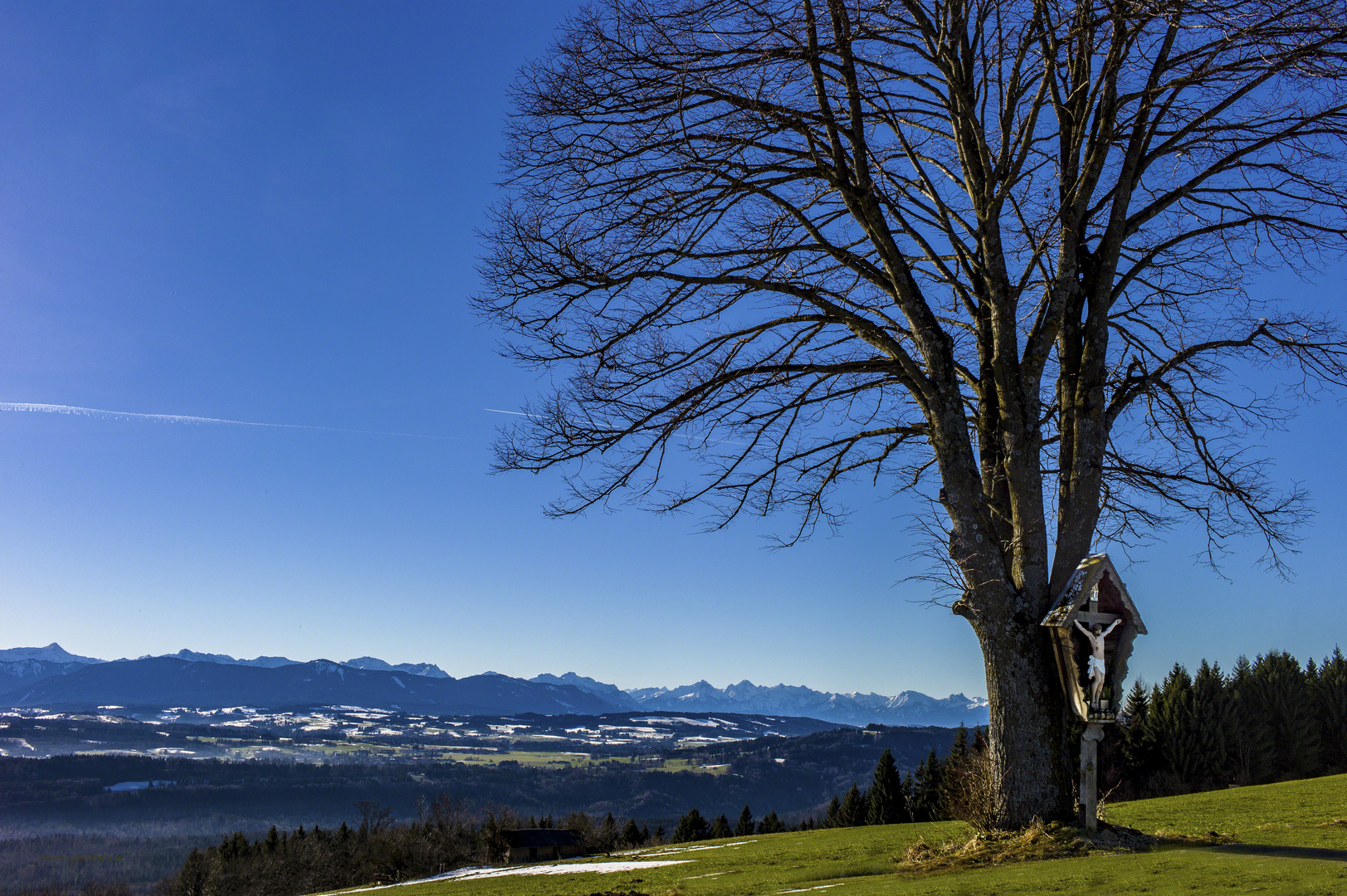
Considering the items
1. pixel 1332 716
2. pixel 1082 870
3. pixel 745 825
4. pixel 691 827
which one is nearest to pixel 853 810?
pixel 745 825

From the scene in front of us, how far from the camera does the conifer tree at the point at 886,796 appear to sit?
63.3m

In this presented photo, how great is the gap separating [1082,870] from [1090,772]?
168 cm

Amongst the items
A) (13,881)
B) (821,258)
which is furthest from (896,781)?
(13,881)

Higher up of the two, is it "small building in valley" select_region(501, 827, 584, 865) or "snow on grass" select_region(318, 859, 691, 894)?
"snow on grass" select_region(318, 859, 691, 894)

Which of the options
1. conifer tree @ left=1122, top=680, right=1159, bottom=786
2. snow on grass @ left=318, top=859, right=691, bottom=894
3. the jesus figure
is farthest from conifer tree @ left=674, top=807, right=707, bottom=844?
the jesus figure

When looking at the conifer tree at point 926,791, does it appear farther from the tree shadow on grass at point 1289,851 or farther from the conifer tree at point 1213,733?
the tree shadow on grass at point 1289,851

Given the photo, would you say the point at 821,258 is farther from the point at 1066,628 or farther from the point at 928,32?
the point at 1066,628

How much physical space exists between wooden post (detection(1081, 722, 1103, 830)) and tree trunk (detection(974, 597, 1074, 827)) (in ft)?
0.82

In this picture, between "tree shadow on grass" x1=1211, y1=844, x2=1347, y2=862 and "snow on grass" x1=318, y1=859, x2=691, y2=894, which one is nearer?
"tree shadow on grass" x1=1211, y1=844, x2=1347, y2=862

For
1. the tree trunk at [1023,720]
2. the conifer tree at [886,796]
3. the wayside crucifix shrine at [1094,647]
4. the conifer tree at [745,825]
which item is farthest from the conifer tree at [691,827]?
the wayside crucifix shrine at [1094,647]

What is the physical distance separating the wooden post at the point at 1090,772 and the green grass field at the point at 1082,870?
24.8 inches

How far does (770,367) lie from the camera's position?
9.79m

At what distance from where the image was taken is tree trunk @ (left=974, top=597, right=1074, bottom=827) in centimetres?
790

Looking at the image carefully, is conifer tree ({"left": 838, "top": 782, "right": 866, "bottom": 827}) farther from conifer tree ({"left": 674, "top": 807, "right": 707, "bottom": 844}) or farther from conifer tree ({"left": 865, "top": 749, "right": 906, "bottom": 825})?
conifer tree ({"left": 674, "top": 807, "right": 707, "bottom": 844})
